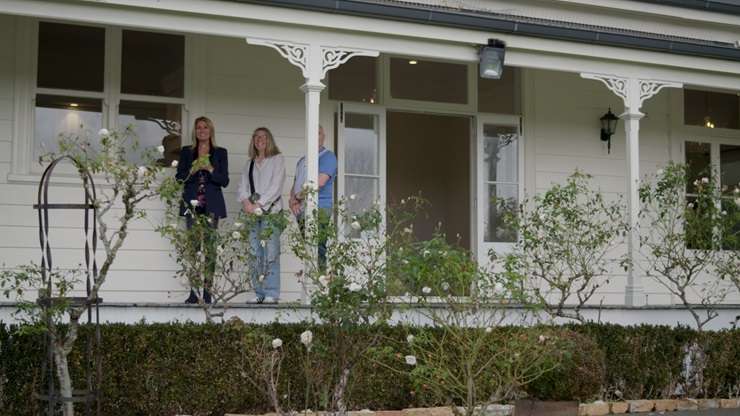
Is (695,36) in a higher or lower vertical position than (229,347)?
higher

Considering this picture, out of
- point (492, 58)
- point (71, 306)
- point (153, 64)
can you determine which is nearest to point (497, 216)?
point (492, 58)

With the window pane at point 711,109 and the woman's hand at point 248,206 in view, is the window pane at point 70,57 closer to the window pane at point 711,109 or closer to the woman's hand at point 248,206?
the woman's hand at point 248,206

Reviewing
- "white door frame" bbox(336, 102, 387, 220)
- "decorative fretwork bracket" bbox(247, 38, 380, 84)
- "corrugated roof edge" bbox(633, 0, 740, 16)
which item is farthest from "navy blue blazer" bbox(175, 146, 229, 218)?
"corrugated roof edge" bbox(633, 0, 740, 16)

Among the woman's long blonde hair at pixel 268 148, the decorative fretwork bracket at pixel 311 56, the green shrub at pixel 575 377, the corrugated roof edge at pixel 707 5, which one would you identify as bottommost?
the green shrub at pixel 575 377

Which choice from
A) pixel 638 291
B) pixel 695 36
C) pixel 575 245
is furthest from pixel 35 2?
pixel 695 36

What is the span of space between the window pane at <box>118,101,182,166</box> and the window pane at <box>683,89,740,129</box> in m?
6.27

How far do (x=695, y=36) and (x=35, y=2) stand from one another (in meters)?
7.27

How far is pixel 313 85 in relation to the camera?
898cm

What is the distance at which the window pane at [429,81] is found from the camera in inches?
444

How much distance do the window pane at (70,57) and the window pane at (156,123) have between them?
0.38 m

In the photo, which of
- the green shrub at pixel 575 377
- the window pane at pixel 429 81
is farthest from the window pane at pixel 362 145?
the green shrub at pixel 575 377

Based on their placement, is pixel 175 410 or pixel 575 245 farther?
pixel 575 245

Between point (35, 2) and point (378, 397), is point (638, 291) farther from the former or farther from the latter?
point (35, 2)

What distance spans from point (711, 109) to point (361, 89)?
4652mm
